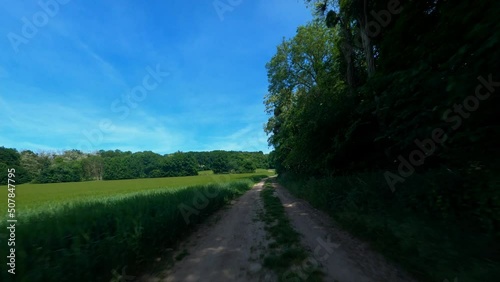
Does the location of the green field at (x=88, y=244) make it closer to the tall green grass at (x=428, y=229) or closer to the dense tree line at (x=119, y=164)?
the tall green grass at (x=428, y=229)

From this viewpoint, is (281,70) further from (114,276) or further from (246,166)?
(246,166)

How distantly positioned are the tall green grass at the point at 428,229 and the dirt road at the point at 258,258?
37 cm

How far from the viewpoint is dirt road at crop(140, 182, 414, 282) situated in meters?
4.25

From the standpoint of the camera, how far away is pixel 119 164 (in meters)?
67.3

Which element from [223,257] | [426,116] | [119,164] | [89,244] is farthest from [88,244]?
[119,164]

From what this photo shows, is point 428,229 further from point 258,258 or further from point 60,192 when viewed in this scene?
point 60,192

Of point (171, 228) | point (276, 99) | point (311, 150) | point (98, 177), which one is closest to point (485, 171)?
point (171, 228)

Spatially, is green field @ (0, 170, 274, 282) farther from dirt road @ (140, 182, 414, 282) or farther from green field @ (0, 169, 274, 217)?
green field @ (0, 169, 274, 217)

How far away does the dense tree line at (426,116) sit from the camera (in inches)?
135

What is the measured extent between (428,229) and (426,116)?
2053 mm

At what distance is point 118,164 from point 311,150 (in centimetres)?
6820

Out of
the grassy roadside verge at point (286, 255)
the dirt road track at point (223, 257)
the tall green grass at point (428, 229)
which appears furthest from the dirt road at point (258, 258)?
the tall green grass at point (428, 229)

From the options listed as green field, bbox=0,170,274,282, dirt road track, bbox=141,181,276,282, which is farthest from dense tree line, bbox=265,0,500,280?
green field, bbox=0,170,274,282

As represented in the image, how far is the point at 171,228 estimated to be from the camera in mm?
7336
